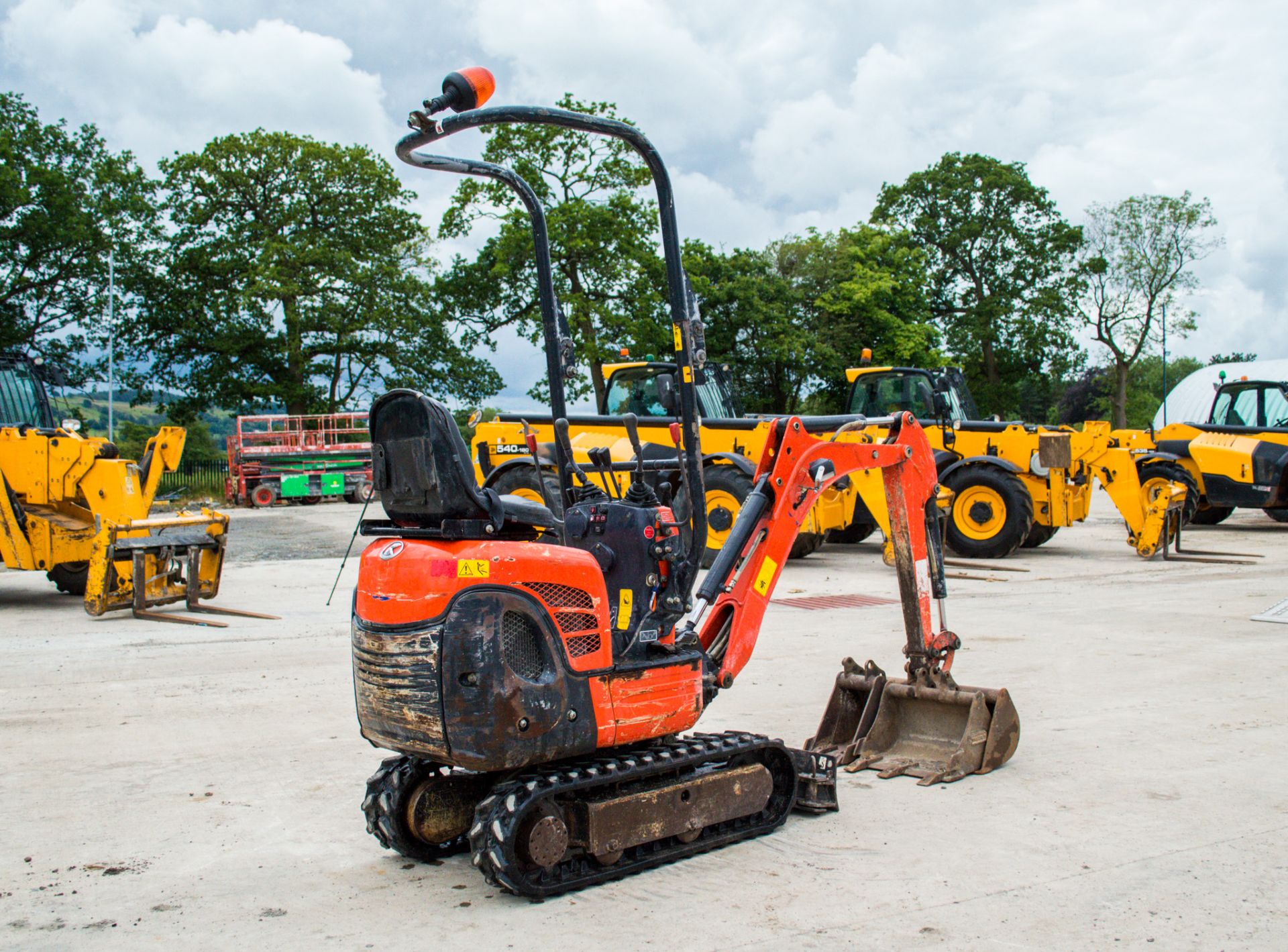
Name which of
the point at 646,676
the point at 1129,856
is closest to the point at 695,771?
the point at 646,676

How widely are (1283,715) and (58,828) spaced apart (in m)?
6.39

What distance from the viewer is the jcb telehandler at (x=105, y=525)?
11.1m

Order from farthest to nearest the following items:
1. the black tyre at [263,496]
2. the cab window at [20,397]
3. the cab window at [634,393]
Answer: the black tyre at [263,496], the cab window at [634,393], the cab window at [20,397]

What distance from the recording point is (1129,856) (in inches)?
175

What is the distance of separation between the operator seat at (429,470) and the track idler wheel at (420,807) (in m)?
1.03

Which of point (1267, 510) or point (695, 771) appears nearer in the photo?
point (695, 771)

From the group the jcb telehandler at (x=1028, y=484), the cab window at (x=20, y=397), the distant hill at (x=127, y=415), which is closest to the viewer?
the cab window at (x=20, y=397)

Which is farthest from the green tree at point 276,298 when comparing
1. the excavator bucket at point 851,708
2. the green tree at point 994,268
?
the excavator bucket at point 851,708

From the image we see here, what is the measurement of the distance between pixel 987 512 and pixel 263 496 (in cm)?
2318

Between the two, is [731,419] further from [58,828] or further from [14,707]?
[58,828]

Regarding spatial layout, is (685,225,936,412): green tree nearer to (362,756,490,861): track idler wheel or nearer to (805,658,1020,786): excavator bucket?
(805,658,1020,786): excavator bucket

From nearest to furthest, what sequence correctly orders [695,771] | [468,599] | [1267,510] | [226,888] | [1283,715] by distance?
1. [468,599]
2. [226,888]
3. [695,771]
4. [1283,715]
5. [1267,510]

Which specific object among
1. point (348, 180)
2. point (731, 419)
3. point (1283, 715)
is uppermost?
point (348, 180)

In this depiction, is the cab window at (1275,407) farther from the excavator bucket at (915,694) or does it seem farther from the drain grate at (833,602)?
the excavator bucket at (915,694)
